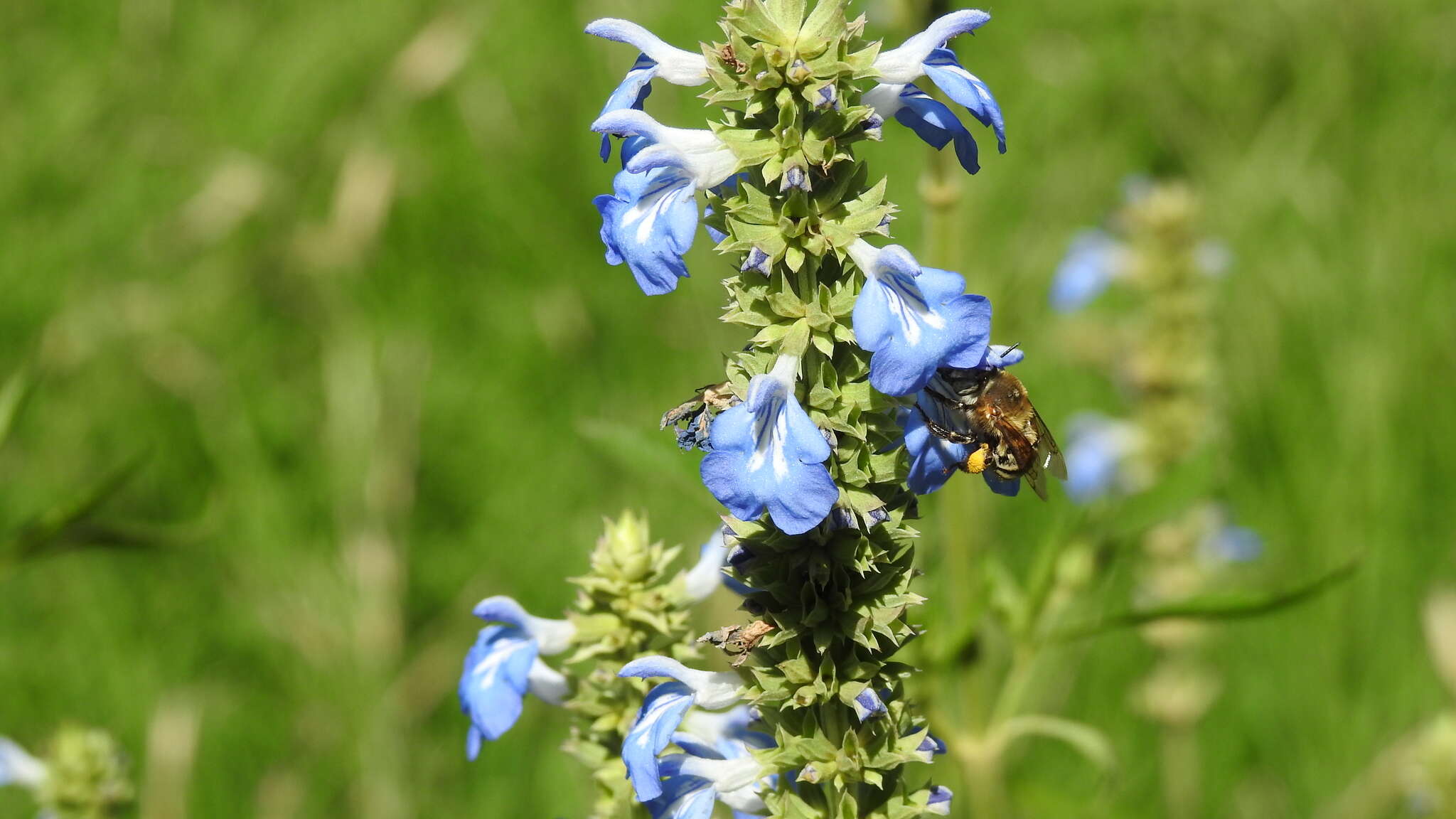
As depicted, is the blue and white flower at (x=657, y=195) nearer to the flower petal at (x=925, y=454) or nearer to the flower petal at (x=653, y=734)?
the flower petal at (x=925, y=454)

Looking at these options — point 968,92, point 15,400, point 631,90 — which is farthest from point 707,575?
point 15,400

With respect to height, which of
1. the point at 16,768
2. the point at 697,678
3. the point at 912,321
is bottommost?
the point at 697,678

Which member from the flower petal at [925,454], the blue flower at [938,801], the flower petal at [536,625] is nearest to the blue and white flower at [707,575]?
the flower petal at [536,625]

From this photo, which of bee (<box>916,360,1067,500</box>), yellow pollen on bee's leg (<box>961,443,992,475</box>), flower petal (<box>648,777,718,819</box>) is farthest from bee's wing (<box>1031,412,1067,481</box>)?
flower petal (<box>648,777,718,819</box>)

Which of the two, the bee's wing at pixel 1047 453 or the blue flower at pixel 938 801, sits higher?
the bee's wing at pixel 1047 453

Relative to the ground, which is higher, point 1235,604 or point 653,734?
point 1235,604

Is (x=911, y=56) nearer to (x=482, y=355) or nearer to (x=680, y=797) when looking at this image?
(x=680, y=797)
